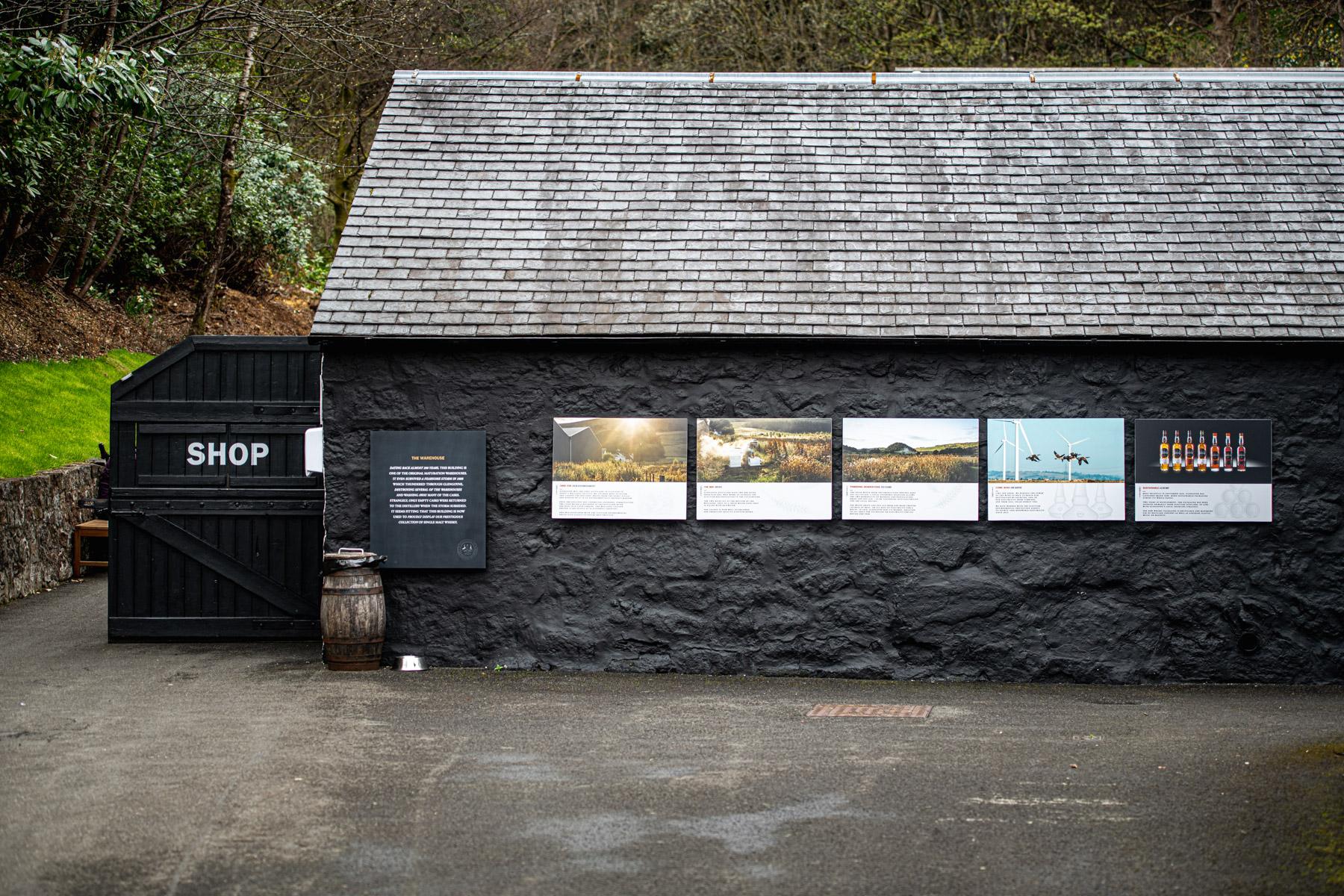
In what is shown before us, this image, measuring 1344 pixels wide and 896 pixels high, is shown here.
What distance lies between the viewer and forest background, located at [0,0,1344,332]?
59.5ft

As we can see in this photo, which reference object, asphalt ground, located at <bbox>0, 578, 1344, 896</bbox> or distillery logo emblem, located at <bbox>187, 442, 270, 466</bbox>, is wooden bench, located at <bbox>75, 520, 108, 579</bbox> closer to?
distillery logo emblem, located at <bbox>187, 442, 270, 466</bbox>

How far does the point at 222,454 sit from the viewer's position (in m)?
11.9

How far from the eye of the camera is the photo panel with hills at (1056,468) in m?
10.8

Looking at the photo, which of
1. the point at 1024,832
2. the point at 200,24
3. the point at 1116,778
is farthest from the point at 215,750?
the point at 200,24

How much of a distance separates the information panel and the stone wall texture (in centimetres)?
1135

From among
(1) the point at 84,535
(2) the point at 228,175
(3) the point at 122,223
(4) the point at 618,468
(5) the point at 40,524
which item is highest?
(2) the point at 228,175

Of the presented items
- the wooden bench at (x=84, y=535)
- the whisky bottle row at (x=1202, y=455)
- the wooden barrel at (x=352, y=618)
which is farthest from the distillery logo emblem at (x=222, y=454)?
the whisky bottle row at (x=1202, y=455)

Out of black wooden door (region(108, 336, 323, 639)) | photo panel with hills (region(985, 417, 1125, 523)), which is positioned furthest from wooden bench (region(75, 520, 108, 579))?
photo panel with hills (region(985, 417, 1125, 523))

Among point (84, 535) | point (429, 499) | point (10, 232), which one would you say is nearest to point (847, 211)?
point (429, 499)

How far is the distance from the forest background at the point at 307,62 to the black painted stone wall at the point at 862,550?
17.6 ft

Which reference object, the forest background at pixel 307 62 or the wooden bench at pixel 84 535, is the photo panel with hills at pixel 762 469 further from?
the wooden bench at pixel 84 535

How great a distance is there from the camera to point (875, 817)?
22.5 feet

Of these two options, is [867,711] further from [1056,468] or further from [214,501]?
[214,501]

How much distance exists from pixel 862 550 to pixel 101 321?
660 inches
